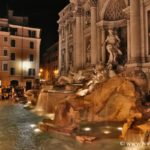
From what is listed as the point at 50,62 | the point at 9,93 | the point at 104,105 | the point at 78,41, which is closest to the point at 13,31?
the point at 9,93

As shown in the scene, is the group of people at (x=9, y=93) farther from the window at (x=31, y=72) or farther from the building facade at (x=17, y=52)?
the window at (x=31, y=72)

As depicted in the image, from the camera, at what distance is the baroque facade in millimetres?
17500

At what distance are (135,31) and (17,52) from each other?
32001 mm

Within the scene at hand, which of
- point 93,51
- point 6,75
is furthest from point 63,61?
point 6,75

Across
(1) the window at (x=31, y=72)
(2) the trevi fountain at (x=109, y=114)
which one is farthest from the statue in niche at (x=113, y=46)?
(1) the window at (x=31, y=72)

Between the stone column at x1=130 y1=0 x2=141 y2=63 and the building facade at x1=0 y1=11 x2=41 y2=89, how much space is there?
99.1ft

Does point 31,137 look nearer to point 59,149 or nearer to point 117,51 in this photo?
point 59,149

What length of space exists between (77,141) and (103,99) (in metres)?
3.42

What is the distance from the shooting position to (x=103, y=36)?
2311cm

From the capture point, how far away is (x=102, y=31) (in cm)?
2297

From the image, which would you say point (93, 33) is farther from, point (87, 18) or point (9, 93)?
point (9, 93)

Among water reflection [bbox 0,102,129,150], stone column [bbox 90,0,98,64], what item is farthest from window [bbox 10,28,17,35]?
water reflection [bbox 0,102,129,150]

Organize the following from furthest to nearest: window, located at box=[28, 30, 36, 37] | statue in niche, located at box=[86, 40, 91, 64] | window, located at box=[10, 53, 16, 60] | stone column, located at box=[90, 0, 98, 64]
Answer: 1. window, located at box=[28, 30, 36, 37]
2. window, located at box=[10, 53, 16, 60]
3. statue in niche, located at box=[86, 40, 91, 64]
4. stone column, located at box=[90, 0, 98, 64]

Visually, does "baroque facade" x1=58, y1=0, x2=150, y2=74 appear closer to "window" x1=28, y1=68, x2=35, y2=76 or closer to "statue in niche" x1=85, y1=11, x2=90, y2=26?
"statue in niche" x1=85, y1=11, x2=90, y2=26
